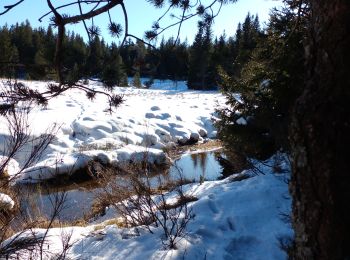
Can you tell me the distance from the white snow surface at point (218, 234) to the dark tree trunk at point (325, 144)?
2185mm

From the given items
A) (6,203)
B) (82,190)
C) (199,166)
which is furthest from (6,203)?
(199,166)

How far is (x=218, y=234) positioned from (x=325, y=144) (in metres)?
2.84

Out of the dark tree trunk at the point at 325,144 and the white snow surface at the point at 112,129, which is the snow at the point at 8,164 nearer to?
the white snow surface at the point at 112,129

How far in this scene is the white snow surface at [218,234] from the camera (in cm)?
386

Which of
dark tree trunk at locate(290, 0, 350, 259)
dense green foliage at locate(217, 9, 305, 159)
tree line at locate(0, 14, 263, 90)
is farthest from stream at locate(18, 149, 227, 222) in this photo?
dark tree trunk at locate(290, 0, 350, 259)

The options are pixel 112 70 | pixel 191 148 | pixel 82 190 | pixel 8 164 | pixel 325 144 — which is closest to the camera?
pixel 325 144

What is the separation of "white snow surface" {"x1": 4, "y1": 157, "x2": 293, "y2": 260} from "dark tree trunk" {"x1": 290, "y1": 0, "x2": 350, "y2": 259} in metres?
2.18

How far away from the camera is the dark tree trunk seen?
157 cm

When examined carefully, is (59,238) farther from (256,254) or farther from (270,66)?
(270,66)

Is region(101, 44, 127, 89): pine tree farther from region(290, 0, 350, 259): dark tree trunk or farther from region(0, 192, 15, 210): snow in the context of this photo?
region(0, 192, 15, 210): snow

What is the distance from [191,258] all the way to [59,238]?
5.73 ft

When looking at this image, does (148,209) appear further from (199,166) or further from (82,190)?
(199,166)

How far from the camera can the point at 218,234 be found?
4.23m

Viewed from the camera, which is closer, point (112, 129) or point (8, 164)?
point (8, 164)
